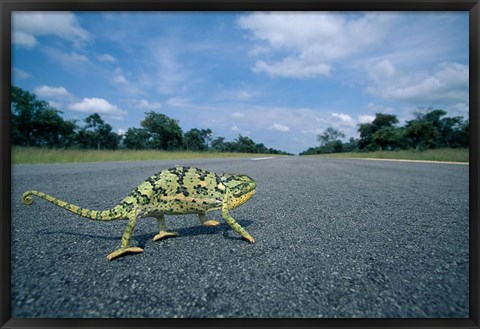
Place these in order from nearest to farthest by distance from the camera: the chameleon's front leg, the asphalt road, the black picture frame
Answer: the asphalt road → the black picture frame → the chameleon's front leg

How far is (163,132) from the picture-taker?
41250 mm

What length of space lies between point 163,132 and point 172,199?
41716 millimetres

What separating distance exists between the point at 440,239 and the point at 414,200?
216cm

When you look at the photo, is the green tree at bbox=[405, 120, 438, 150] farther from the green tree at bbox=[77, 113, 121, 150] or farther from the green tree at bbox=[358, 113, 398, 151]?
the green tree at bbox=[77, 113, 121, 150]

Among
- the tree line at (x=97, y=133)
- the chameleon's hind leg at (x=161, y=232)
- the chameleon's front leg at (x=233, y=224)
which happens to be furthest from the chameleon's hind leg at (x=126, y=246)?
the tree line at (x=97, y=133)

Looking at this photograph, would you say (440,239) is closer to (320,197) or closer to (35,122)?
(320,197)

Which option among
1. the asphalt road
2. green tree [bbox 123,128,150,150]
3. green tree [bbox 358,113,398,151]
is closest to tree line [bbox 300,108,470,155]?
green tree [bbox 358,113,398,151]

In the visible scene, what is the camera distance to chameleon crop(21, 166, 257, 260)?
6.28 feet

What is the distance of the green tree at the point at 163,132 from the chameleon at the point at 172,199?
39707 mm

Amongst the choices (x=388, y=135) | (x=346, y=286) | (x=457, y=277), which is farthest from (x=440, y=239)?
(x=388, y=135)

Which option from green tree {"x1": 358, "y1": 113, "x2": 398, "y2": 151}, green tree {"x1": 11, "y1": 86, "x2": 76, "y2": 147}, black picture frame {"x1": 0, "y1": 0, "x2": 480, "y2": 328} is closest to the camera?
black picture frame {"x1": 0, "y1": 0, "x2": 480, "y2": 328}

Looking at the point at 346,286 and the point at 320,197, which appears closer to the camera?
the point at 346,286

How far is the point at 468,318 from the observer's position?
1.22 meters

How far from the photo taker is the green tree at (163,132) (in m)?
40.7
